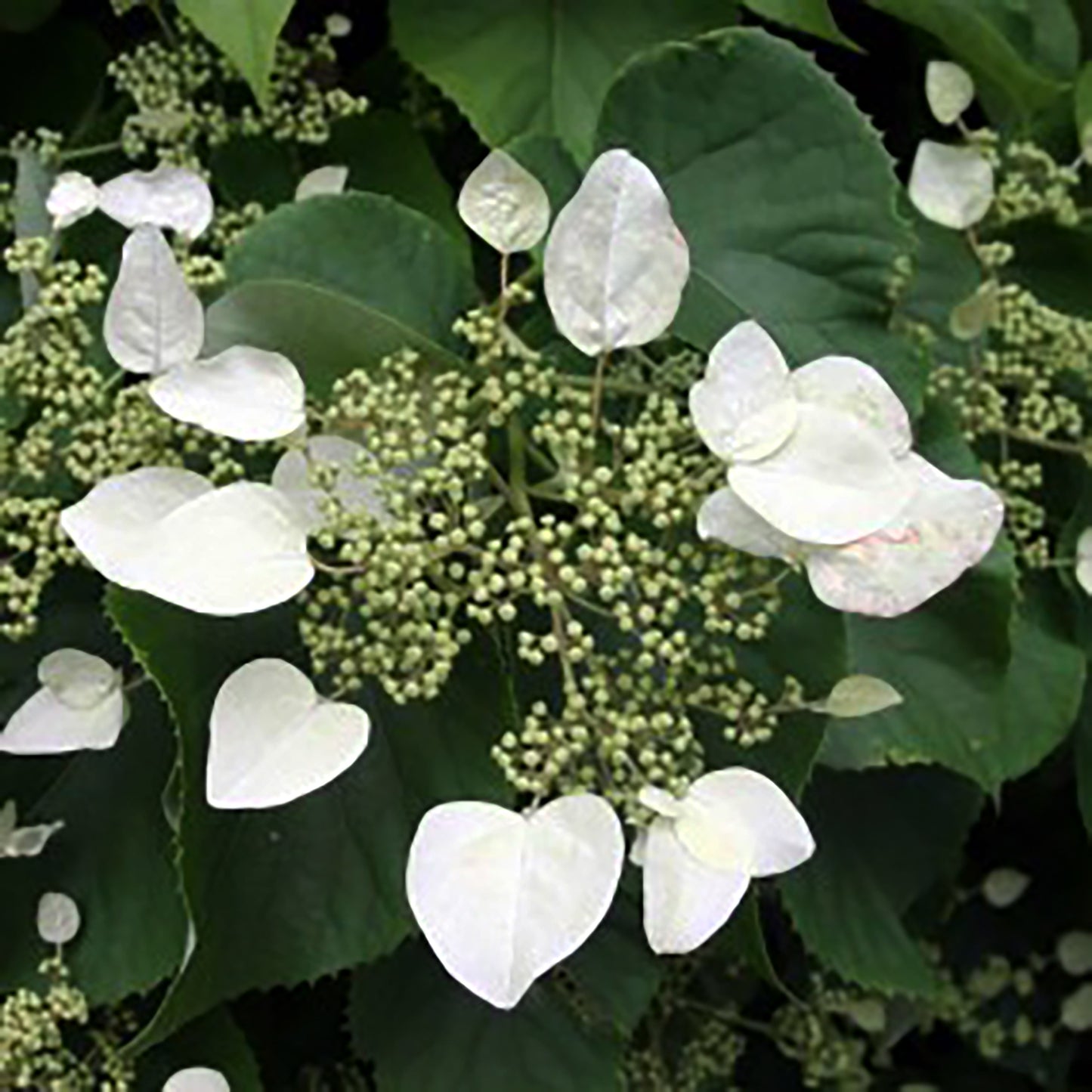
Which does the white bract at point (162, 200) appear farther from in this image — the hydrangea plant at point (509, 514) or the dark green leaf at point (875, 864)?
the dark green leaf at point (875, 864)

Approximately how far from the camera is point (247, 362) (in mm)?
729

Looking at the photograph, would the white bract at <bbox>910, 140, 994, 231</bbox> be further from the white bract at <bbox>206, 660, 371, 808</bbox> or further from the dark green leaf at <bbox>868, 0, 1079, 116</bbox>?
the white bract at <bbox>206, 660, 371, 808</bbox>

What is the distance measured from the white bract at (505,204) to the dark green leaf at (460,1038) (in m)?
0.31

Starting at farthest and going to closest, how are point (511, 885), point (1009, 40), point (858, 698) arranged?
point (1009, 40), point (858, 698), point (511, 885)

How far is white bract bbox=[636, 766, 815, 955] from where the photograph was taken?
27.4 inches

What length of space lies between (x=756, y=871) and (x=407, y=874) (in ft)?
0.36

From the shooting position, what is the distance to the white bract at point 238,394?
0.71m

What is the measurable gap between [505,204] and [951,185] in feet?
0.90

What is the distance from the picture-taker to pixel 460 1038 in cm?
96

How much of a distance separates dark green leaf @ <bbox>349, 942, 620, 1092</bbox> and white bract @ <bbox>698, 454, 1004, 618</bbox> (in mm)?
303

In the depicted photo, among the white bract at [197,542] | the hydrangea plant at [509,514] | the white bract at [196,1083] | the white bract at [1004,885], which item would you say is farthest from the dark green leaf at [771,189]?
the white bract at [1004,885]

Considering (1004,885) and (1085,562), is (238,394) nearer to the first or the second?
(1085,562)

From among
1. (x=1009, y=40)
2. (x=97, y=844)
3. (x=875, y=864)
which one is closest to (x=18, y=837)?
(x=97, y=844)

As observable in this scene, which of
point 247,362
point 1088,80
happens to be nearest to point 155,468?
point 247,362
